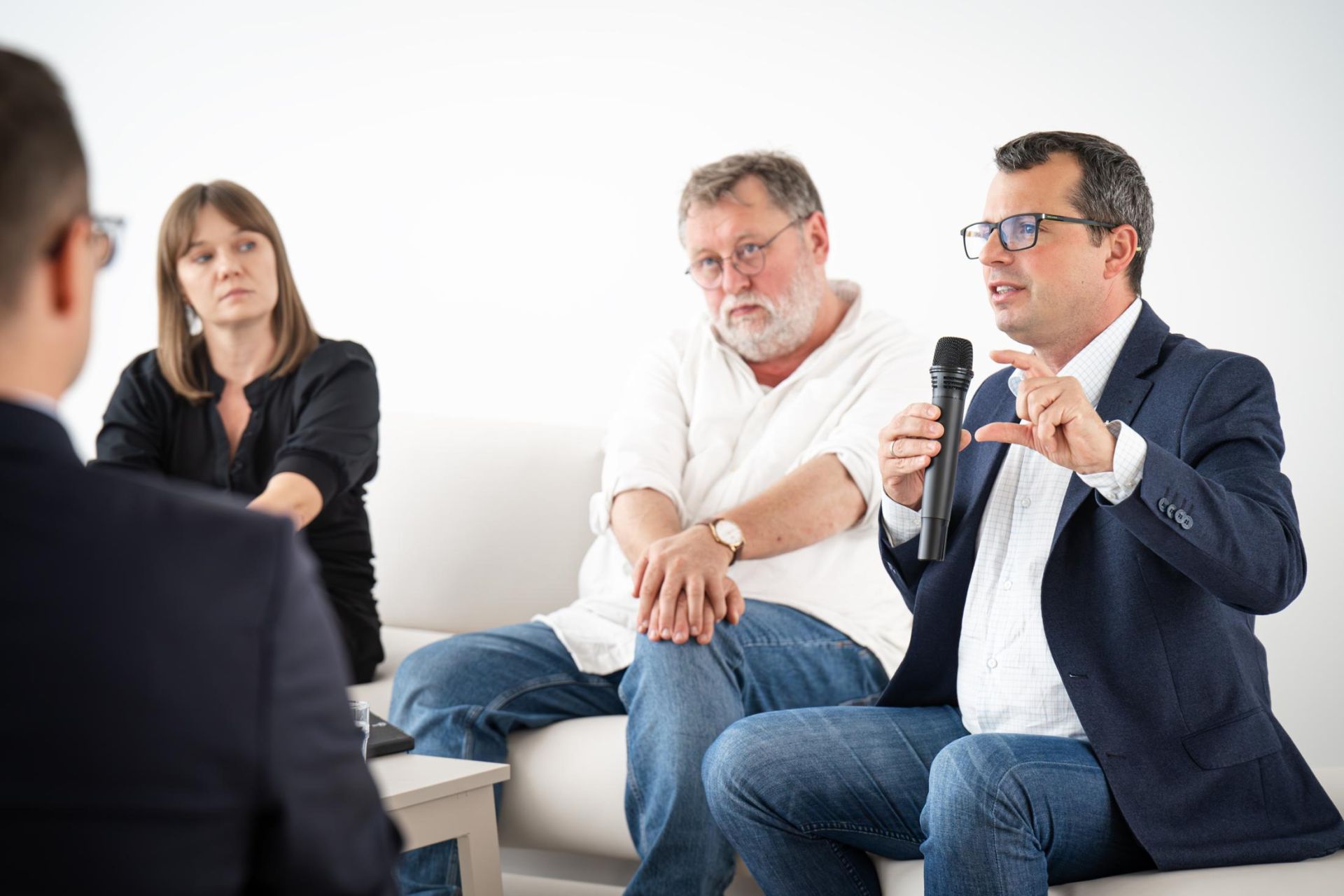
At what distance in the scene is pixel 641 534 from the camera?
2.22m

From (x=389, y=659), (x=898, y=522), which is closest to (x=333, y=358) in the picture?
(x=389, y=659)

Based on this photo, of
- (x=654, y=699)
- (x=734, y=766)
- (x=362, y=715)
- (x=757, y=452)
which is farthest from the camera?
(x=757, y=452)

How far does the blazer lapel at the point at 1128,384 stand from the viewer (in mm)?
1536

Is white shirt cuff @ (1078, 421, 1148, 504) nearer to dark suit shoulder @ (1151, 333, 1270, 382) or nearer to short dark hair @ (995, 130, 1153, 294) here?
dark suit shoulder @ (1151, 333, 1270, 382)

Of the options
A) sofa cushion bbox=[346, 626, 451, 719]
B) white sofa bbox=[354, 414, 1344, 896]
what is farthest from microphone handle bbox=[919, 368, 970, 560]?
white sofa bbox=[354, 414, 1344, 896]

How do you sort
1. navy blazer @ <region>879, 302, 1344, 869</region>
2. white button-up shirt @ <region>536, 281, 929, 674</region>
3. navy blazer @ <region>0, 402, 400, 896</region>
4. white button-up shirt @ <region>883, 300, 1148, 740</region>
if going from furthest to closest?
white button-up shirt @ <region>536, 281, 929, 674</region> → white button-up shirt @ <region>883, 300, 1148, 740</region> → navy blazer @ <region>879, 302, 1344, 869</region> → navy blazer @ <region>0, 402, 400, 896</region>

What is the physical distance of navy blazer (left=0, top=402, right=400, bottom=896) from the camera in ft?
2.01

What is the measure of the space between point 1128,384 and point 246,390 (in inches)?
72.4

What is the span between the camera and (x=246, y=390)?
257 cm

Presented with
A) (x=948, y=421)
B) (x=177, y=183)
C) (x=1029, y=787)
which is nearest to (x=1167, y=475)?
(x=948, y=421)

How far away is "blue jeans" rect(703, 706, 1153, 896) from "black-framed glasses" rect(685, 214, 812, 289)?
104 centimetres

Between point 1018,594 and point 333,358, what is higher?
point 333,358

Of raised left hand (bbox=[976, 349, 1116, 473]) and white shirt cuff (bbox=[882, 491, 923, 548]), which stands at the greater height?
raised left hand (bbox=[976, 349, 1116, 473])

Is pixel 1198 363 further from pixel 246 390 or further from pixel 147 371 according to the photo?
pixel 147 371
